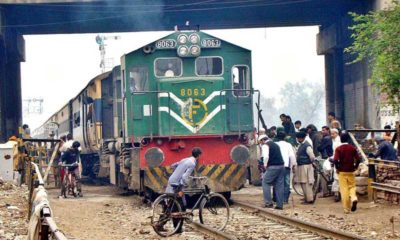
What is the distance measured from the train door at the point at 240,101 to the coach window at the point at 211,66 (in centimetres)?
30

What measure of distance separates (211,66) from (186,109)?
1.13 meters

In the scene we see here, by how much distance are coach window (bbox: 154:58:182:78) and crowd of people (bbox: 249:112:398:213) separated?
2.18 m

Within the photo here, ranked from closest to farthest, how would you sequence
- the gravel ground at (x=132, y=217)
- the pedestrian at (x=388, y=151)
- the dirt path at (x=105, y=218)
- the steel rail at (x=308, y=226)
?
the steel rail at (x=308, y=226), the gravel ground at (x=132, y=217), the dirt path at (x=105, y=218), the pedestrian at (x=388, y=151)

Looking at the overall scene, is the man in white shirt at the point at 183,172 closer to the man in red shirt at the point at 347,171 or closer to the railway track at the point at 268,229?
the railway track at the point at 268,229

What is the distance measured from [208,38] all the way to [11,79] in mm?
25172

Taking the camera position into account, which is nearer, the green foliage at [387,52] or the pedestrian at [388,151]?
the pedestrian at [388,151]

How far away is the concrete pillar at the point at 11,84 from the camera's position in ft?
120

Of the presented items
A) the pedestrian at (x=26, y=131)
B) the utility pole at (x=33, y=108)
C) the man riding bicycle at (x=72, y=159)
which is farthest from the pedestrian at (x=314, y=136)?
the utility pole at (x=33, y=108)

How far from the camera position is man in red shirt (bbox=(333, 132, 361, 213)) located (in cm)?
1391

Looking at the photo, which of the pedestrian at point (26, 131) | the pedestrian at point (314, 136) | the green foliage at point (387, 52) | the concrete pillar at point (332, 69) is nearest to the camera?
the green foliage at point (387, 52)

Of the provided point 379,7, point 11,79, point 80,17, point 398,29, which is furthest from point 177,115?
point 11,79

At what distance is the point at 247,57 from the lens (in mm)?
16188

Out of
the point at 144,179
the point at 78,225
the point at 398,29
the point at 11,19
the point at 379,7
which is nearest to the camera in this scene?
the point at 78,225

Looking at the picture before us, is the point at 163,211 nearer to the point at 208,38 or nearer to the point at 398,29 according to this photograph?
the point at 208,38
